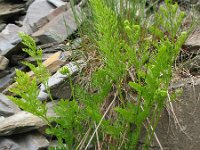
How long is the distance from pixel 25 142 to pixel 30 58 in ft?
3.81

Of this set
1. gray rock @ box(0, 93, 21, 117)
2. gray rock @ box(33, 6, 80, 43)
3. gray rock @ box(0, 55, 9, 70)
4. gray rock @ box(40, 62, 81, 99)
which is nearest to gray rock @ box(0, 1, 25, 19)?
gray rock @ box(33, 6, 80, 43)

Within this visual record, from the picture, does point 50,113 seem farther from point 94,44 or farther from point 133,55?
point 133,55

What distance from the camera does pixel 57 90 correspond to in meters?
2.89

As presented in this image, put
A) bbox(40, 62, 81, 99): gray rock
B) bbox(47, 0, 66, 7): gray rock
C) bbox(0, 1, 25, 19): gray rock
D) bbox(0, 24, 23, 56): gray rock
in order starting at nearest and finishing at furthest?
bbox(40, 62, 81, 99): gray rock, bbox(0, 24, 23, 56): gray rock, bbox(47, 0, 66, 7): gray rock, bbox(0, 1, 25, 19): gray rock

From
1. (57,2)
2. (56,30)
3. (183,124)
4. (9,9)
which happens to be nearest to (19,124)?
(183,124)

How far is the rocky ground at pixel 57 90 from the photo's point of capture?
243 centimetres

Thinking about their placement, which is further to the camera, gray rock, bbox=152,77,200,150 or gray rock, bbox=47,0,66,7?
gray rock, bbox=47,0,66,7

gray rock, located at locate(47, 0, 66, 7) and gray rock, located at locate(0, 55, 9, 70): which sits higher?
gray rock, located at locate(0, 55, 9, 70)

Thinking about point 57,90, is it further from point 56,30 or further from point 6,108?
point 56,30

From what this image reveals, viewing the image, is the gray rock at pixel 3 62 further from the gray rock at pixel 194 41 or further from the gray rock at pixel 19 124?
the gray rock at pixel 194 41

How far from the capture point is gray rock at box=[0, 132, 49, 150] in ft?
8.34

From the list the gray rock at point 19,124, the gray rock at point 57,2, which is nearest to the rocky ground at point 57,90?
the gray rock at point 19,124

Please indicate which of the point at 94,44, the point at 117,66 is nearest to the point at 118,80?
the point at 117,66

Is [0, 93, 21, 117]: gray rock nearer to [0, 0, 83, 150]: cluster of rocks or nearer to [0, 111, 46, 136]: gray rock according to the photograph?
[0, 0, 83, 150]: cluster of rocks
